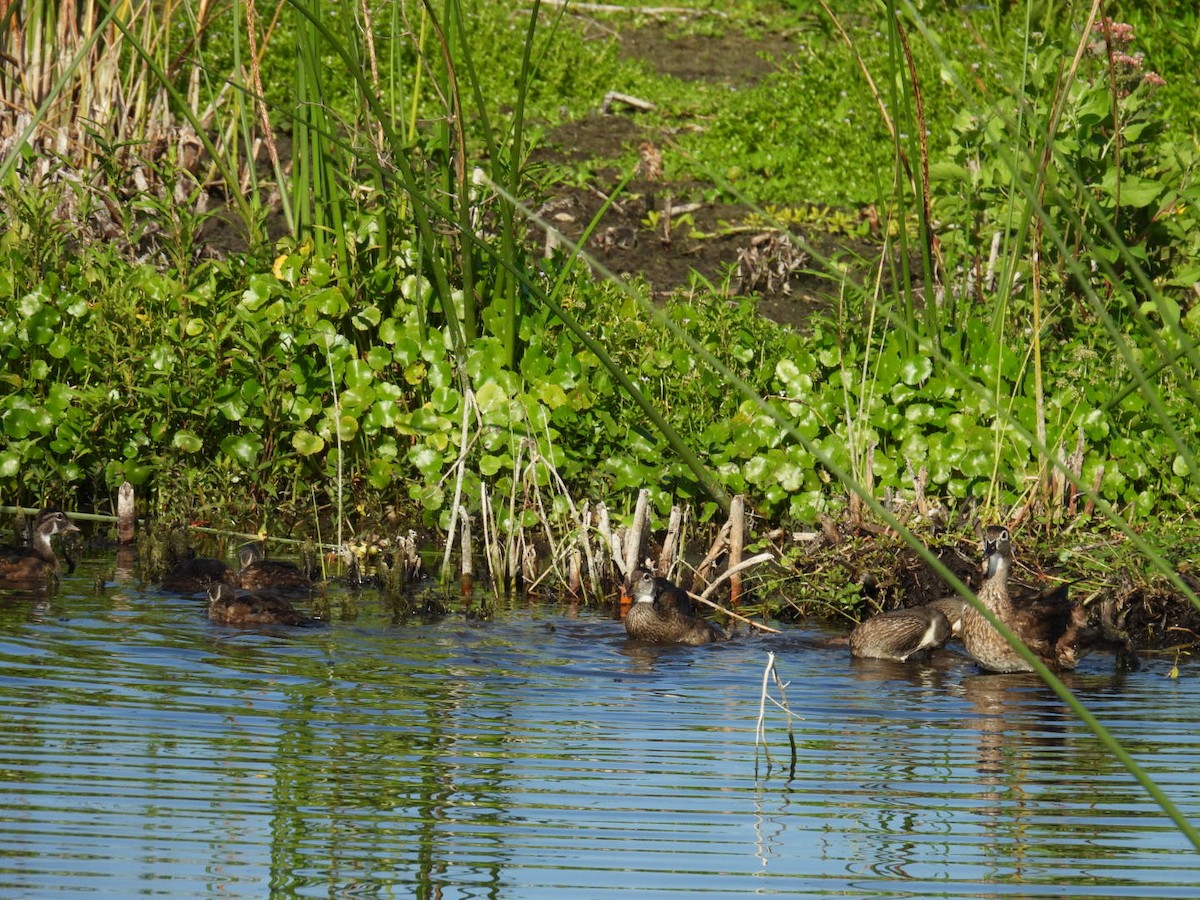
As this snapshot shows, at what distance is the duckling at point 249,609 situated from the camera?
7.40 meters

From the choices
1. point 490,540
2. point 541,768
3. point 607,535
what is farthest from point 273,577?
point 541,768

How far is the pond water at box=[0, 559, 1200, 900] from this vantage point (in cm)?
426

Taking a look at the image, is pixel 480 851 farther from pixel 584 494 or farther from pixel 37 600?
pixel 584 494

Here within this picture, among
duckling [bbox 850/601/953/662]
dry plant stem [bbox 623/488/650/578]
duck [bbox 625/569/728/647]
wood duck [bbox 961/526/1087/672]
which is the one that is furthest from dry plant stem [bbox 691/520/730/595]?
wood duck [bbox 961/526/1087/672]

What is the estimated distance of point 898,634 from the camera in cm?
734

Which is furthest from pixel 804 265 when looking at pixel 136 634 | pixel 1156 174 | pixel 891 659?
pixel 136 634

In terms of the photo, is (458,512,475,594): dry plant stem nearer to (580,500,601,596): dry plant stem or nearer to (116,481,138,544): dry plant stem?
(580,500,601,596): dry plant stem

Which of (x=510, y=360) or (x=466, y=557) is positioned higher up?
(x=510, y=360)

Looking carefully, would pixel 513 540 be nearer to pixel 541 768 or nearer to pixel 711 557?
pixel 711 557

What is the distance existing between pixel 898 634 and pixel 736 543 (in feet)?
3.70

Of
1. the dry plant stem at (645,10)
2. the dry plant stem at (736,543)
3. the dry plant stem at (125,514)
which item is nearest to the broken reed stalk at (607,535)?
the dry plant stem at (736,543)

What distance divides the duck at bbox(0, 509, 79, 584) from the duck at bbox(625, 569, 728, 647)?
2.61m

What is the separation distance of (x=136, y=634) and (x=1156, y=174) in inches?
262

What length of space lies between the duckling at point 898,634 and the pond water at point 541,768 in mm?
117
